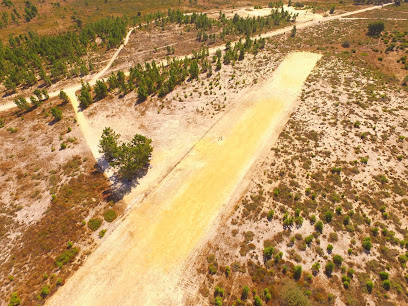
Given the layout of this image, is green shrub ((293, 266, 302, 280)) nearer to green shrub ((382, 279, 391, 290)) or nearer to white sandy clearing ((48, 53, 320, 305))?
green shrub ((382, 279, 391, 290))

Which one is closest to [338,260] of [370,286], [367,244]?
[370,286]

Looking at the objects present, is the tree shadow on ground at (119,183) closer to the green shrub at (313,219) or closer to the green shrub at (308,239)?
the green shrub at (308,239)

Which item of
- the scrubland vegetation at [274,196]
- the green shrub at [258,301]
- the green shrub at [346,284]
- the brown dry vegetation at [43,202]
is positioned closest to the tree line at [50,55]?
the scrubland vegetation at [274,196]

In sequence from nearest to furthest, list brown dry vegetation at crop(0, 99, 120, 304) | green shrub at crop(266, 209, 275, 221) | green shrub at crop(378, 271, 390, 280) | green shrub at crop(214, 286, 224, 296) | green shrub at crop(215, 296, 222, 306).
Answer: green shrub at crop(215, 296, 222, 306) < green shrub at crop(214, 286, 224, 296) < green shrub at crop(378, 271, 390, 280) < brown dry vegetation at crop(0, 99, 120, 304) < green shrub at crop(266, 209, 275, 221)

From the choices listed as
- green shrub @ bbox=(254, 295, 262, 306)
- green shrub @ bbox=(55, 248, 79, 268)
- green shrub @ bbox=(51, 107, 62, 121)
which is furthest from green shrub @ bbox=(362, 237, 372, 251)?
green shrub @ bbox=(51, 107, 62, 121)

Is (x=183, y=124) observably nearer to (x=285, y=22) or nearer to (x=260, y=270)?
(x=260, y=270)

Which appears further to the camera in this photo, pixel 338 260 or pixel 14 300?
pixel 338 260

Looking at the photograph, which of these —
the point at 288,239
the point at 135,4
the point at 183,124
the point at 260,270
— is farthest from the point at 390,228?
the point at 135,4

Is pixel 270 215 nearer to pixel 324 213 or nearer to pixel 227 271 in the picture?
pixel 324 213
